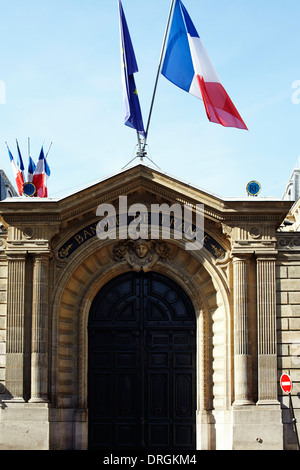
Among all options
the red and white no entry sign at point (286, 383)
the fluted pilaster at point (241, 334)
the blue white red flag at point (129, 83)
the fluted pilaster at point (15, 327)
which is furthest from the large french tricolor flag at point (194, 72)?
the red and white no entry sign at point (286, 383)

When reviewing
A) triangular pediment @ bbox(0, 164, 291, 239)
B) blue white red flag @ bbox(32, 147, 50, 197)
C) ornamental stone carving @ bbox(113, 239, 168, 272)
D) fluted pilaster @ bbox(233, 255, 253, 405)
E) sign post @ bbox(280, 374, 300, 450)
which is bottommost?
sign post @ bbox(280, 374, 300, 450)

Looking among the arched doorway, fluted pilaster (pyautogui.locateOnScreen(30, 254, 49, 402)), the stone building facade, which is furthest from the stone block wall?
fluted pilaster (pyautogui.locateOnScreen(30, 254, 49, 402))

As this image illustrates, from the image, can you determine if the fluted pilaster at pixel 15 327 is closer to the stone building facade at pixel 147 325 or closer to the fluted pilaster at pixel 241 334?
the stone building facade at pixel 147 325

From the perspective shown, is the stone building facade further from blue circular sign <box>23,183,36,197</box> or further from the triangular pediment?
blue circular sign <box>23,183,36,197</box>

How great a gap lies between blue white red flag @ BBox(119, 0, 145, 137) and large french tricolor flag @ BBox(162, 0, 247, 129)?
1349mm

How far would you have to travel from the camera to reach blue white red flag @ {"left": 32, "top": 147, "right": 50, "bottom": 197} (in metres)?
38.6

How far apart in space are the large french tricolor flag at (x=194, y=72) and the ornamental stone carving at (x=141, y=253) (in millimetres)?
4695

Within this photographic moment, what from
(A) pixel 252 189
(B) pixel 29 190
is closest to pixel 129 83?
(B) pixel 29 190

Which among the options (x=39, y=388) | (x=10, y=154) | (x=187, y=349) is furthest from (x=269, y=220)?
(x=10, y=154)

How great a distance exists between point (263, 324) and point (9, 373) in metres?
8.34

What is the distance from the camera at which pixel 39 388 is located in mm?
26562

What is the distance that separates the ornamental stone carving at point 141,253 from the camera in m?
28.1

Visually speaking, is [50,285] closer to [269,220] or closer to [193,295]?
[193,295]

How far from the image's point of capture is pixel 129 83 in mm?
29484
